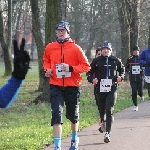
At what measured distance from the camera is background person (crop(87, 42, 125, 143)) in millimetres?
8570

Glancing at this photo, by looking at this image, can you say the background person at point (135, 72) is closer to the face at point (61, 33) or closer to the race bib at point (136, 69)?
the race bib at point (136, 69)

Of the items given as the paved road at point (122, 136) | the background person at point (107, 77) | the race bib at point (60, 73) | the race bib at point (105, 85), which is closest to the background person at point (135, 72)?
the paved road at point (122, 136)

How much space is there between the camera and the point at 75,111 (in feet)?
24.2

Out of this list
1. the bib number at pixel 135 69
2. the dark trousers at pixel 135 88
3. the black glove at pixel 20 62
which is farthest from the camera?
the bib number at pixel 135 69

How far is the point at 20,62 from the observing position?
349 centimetres

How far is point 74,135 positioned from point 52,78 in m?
0.98

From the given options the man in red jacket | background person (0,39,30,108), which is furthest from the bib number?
background person (0,39,30,108)

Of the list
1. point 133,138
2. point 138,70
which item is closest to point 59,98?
point 133,138

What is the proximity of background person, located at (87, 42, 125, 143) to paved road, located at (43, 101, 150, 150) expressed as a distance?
0.46 meters

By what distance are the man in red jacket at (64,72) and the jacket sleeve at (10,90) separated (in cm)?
336

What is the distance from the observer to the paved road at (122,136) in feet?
25.8

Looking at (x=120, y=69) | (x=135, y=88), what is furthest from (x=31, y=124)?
(x=135, y=88)

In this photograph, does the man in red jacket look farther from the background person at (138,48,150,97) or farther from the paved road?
the background person at (138,48,150,97)

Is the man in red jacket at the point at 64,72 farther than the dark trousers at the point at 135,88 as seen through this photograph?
No
